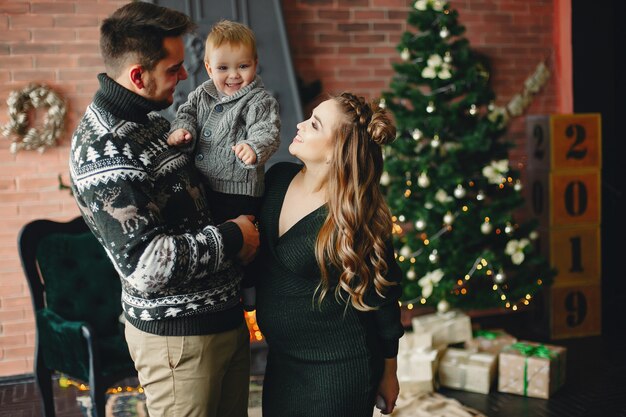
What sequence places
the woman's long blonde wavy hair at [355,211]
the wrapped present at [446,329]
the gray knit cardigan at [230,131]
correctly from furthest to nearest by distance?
the wrapped present at [446,329], the gray knit cardigan at [230,131], the woman's long blonde wavy hair at [355,211]

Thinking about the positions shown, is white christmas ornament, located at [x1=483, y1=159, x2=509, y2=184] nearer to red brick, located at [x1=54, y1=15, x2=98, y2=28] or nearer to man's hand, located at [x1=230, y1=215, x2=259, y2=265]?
man's hand, located at [x1=230, y1=215, x2=259, y2=265]

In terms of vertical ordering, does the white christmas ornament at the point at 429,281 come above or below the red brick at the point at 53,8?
below

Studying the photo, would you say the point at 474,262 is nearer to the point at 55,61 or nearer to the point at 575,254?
the point at 575,254

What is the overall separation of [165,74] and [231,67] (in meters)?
0.36

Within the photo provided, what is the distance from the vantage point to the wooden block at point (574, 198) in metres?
4.54

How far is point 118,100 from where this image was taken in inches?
62.1

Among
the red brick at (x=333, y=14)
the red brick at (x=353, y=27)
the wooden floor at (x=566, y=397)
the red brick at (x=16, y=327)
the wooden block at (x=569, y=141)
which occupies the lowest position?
the wooden floor at (x=566, y=397)

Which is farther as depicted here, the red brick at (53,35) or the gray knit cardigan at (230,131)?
the red brick at (53,35)

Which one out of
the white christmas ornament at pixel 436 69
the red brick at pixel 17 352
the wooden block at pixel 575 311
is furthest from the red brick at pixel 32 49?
the wooden block at pixel 575 311

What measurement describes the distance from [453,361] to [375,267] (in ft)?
7.54

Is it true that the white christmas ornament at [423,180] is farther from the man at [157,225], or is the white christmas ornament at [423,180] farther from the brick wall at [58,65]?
the man at [157,225]

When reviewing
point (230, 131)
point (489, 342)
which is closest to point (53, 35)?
point (230, 131)

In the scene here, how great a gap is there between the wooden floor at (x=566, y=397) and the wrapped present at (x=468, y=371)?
0.05 meters

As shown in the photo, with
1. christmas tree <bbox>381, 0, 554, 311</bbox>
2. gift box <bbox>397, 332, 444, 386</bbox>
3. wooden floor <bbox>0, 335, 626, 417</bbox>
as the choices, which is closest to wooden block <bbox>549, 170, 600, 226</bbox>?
christmas tree <bbox>381, 0, 554, 311</bbox>
